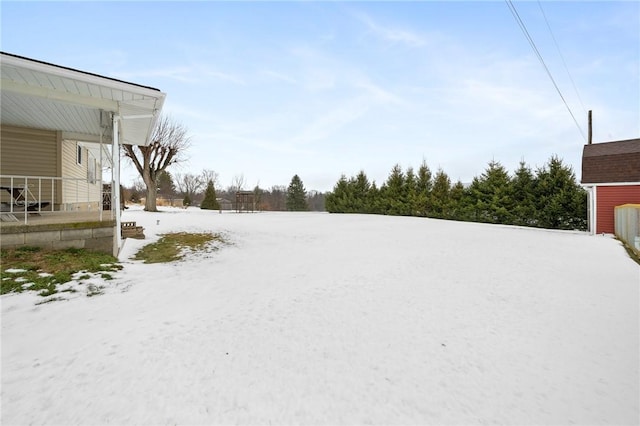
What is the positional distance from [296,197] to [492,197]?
2873 cm

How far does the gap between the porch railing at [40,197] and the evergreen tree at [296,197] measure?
30.1 m

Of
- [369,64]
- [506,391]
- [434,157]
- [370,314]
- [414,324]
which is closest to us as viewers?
[506,391]

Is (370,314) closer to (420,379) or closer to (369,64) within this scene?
(420,379)

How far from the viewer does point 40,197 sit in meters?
7.48

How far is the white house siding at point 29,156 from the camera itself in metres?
8.46

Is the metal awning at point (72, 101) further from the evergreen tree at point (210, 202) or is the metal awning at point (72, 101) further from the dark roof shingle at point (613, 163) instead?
the evergreen tree at point (210, 202)

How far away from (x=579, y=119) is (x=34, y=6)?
94.1 ft

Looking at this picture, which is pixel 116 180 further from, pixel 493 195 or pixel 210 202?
pixel 210 202

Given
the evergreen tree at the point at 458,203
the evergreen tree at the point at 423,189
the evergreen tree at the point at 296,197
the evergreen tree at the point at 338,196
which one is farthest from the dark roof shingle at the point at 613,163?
the evergreen tree at the point at 296,197

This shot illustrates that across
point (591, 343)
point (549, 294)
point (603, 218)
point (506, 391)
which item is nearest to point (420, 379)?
point (506, 391)

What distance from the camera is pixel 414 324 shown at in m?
4.04

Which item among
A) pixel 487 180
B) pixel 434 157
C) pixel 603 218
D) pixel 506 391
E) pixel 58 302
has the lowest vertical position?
pixel 506 391

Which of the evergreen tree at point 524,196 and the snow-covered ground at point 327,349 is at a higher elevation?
the evergreen tree at point 524,196

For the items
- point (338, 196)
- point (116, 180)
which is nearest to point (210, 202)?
→ point (338, 196)
